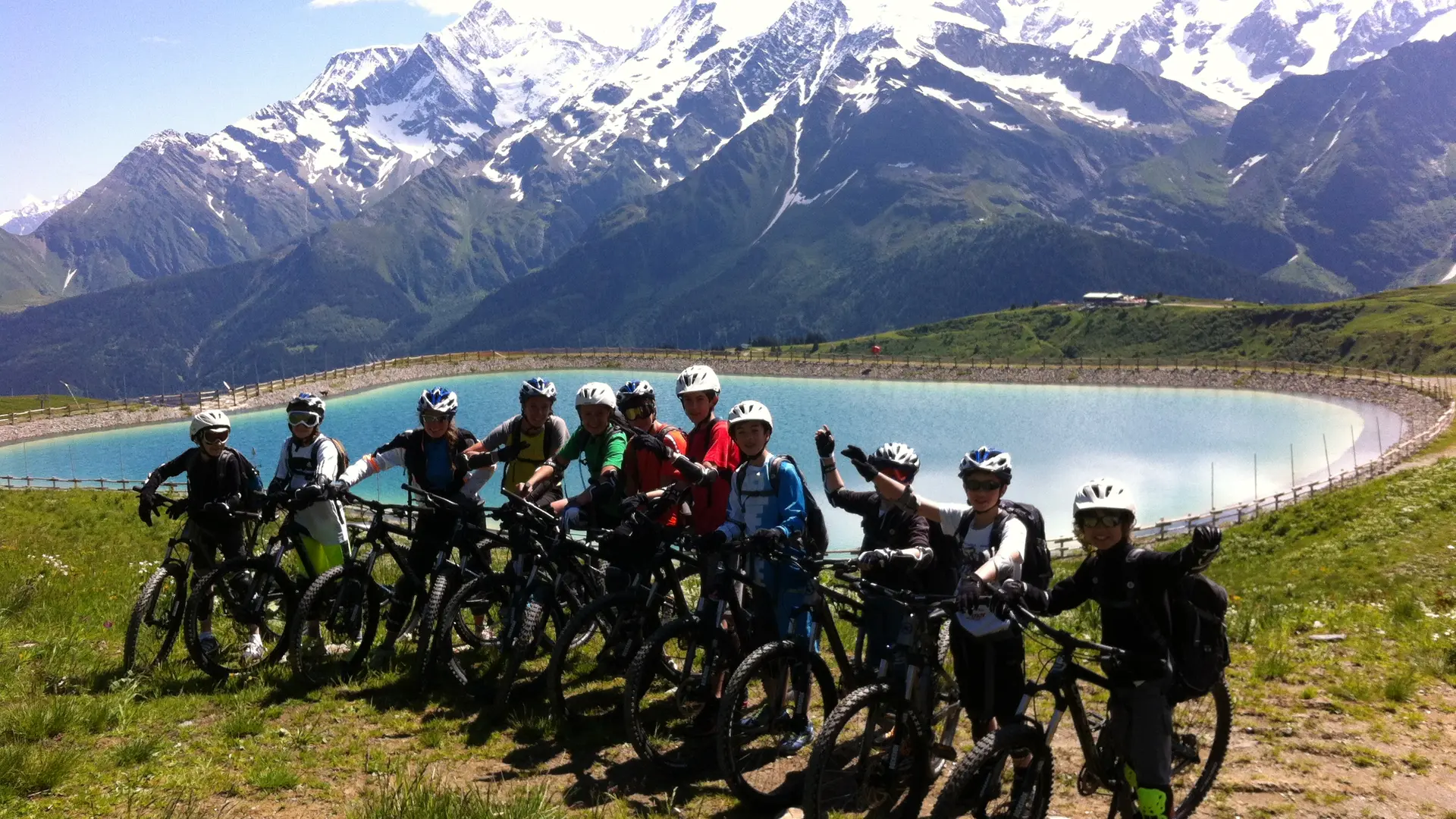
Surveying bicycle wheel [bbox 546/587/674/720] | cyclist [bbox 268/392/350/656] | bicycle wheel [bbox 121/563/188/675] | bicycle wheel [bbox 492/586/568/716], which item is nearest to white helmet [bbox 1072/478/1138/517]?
bicycle wheel [bbox 546/587/674/720]

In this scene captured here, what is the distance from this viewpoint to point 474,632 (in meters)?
11.1

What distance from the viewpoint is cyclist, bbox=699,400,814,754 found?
8.55 m

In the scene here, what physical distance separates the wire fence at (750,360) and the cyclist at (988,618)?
109 m

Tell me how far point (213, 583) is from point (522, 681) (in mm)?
3549

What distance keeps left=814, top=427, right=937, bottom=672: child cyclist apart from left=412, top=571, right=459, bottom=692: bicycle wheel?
4.14 metres

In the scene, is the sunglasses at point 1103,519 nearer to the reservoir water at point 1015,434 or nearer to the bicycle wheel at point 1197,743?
the bicycle wheel at point 1197,743

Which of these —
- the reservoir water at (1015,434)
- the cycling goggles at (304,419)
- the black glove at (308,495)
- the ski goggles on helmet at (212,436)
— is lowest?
the reservoir water at (1015,434)

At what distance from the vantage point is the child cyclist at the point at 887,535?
8.34 meters

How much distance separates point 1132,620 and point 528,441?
7.28 metres

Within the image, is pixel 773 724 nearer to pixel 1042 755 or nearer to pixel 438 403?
pixel 1042 755

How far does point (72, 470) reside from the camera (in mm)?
77438

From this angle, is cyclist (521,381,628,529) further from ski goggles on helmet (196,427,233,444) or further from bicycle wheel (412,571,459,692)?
ski goggles on helmet (196,427,233,444)

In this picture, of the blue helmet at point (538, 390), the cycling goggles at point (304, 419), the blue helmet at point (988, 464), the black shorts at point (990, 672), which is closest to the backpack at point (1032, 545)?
the blue helmet at point (988, 464)

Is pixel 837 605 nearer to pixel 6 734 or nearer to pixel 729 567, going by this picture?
pixel 729 567
